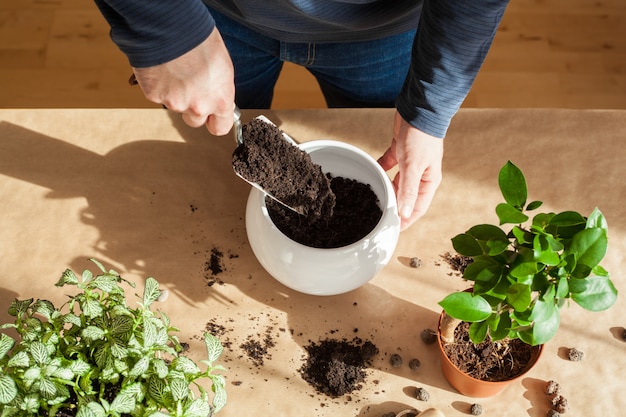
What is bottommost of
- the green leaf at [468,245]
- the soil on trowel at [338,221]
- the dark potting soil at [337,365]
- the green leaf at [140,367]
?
the dark potting soil at [337,365]

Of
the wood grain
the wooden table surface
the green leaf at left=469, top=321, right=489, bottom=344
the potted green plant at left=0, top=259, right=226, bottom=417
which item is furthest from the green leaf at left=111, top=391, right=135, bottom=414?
the wood grain

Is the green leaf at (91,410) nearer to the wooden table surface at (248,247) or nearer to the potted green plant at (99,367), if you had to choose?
the potted green plant at (99,367)

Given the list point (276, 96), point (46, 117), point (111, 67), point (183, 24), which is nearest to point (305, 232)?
point (183, 24)

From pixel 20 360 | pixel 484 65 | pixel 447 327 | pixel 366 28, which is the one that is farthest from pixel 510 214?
pixel 484 65

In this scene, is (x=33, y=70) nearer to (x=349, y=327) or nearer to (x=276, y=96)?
(x=276, y=96)

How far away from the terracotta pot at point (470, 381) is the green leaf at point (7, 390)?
0.61 meters

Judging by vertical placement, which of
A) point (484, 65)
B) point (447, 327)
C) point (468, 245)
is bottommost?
point (484, 65)

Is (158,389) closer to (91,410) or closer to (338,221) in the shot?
(91,410)

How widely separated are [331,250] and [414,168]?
0.68 feet

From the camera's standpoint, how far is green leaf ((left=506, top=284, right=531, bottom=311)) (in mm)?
759

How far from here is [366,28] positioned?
44.8 inches

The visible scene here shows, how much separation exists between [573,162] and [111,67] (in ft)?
5.61

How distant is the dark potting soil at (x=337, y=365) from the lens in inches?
41.5

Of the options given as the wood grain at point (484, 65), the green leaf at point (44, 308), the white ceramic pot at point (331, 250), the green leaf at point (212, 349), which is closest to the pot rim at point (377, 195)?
the white ceramic pot at point (331, 250)
